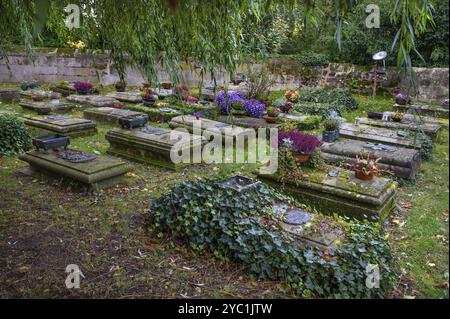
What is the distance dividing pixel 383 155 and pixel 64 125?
6.55 meters

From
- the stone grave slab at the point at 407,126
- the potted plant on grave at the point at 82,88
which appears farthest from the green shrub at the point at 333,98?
the potted plant on grave at the point at 82,88

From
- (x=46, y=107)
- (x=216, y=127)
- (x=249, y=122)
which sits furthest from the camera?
(x=46, y=107)

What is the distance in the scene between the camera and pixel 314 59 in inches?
579

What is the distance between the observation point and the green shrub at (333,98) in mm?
12075

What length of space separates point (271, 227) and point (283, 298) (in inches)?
34.0

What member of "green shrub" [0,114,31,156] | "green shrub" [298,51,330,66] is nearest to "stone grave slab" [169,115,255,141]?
"green shrub" [0,114,31,156]

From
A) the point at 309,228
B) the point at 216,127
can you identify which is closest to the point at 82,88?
the point at 216,127

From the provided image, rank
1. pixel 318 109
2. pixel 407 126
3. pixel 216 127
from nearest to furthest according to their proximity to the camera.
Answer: pixel 216 127 < pixel 407 126 < pixel 318 109

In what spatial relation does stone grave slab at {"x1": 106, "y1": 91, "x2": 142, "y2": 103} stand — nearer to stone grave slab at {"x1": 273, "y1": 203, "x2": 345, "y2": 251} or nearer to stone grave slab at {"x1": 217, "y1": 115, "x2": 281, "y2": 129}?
stone grave slab at {"x1": 217, "y1": 115, "x2": 281, "y2": 129}

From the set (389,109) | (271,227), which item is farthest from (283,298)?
(389,109)

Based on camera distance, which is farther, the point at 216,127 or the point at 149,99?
the point at 149,99

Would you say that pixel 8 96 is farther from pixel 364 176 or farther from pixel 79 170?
pixel 364 176

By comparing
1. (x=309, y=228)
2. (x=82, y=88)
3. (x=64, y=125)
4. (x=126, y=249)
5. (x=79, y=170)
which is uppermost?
(x=82, y=88)

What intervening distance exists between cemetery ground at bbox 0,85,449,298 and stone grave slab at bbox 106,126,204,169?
0.73m
